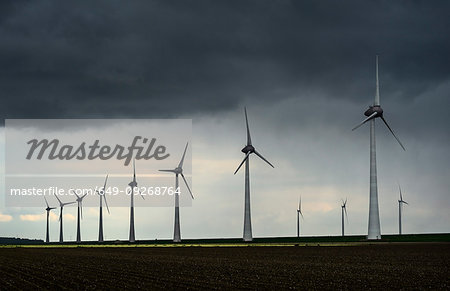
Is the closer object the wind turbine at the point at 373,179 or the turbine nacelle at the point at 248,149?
the wind turbine at the point at 373,179

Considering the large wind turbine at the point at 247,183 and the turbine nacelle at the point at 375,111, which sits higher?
the turbine nacelle at the point at 375,111

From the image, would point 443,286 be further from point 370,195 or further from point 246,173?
point 246,173

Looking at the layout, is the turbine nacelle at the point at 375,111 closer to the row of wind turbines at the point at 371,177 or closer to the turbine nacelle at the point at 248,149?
the row of wind turbines at the point at 371,177

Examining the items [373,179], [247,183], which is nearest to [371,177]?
[373,179]

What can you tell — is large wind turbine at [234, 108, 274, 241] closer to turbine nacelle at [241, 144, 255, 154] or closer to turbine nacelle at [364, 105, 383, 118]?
turbine nacelle at [241, 144, 255, 154]

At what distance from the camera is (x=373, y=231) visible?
151m

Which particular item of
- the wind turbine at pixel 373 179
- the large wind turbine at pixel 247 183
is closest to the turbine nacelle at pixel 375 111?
the wind turbine at pixel 373 179

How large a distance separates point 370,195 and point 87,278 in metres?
106

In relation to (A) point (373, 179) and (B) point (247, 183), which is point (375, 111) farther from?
(B) point (247, 183)

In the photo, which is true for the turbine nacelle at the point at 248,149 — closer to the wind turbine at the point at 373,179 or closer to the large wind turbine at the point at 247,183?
the large wind turbine at the point at 247,183

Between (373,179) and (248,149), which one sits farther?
(248,149)

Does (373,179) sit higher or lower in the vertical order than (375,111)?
lower

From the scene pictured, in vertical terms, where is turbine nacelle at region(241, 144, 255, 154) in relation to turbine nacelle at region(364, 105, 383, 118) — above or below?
below

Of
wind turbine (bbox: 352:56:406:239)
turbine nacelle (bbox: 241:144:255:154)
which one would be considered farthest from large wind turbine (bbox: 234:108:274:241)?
wind turbine (bbox: 352:56:406:239)
